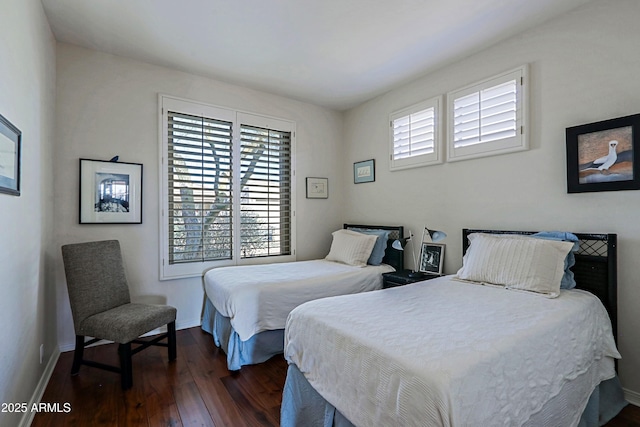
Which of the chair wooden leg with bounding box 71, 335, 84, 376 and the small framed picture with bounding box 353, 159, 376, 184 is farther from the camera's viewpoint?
the small framed picture with bounding box 353, 159, 376, 184

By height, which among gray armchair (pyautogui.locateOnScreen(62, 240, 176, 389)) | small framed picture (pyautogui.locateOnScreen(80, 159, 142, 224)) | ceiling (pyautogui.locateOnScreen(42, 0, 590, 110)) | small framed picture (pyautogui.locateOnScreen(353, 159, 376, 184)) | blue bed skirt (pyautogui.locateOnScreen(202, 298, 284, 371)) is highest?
ceiling (pyautogui.locateOnScreen(42, 0, 590, 110))

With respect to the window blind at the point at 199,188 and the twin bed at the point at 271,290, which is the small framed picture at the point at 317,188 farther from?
the window blind at the point at 199,188

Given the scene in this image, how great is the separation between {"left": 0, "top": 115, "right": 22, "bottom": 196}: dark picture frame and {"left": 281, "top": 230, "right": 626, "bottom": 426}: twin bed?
5.40 ft

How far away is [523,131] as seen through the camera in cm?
260

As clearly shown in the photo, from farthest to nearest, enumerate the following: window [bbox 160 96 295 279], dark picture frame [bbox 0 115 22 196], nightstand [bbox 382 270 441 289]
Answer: window [bbox 160 96 295 279] → nightstand [bbox 382 270 441 289] → dark picture frame [bbox 0 115 22 196]

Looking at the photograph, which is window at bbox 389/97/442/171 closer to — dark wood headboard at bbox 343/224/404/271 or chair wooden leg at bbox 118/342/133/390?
dark wood headboard at bbox 343/224/404/271

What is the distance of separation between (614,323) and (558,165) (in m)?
1.17

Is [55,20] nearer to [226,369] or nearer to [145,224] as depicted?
[145,224]

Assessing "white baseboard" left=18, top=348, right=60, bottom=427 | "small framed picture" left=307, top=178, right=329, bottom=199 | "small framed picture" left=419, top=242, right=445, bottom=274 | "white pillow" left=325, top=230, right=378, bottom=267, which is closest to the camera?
"white baseboard" left=18, top=348, right=60, bottom=427

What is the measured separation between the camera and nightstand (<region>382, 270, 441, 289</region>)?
3.06 meters

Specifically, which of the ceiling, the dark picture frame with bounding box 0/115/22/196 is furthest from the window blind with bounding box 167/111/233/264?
the dark picture frame with bounding box 0/115/22/196

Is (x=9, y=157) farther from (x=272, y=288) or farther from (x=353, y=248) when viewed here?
(x=353, y=248)

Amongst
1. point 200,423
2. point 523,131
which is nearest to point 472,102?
point 523,131

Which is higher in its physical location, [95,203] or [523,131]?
[523,131]
